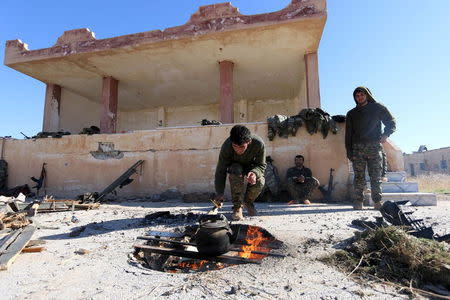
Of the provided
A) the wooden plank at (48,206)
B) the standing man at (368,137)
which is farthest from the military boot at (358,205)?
the wooden plank at (48,206)

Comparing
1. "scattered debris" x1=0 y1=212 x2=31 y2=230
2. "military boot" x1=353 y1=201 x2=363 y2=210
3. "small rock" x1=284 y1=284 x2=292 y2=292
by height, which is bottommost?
"small rock" x1=284 y1=284 x2=292 y2=292

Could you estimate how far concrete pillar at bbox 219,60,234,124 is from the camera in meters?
7.42

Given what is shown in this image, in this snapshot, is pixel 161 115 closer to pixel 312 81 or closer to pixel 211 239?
pixel 312 81

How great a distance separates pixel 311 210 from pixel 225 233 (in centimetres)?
233

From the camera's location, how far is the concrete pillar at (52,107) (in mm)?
9344

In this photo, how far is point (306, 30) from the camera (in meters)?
6.39

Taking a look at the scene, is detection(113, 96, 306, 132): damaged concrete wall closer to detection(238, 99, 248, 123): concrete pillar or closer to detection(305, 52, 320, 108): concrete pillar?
detection(238, 99, 248, 123): concrete pillar

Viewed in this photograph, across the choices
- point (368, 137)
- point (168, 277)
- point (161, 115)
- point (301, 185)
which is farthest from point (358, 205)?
point (161, 115)

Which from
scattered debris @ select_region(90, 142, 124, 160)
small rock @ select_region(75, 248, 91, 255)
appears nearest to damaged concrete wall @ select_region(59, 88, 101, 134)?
scattered debris @ select_region(90, 142, 124, 160)

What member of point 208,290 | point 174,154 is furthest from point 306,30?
point 208,290

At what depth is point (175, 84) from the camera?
9.73 m

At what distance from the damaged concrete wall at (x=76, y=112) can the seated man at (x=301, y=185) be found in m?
9.30

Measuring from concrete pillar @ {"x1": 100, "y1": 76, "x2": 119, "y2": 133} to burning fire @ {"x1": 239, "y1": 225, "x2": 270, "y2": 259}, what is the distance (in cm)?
733

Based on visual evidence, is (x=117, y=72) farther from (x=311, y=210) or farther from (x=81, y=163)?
(x=311, y=210)
